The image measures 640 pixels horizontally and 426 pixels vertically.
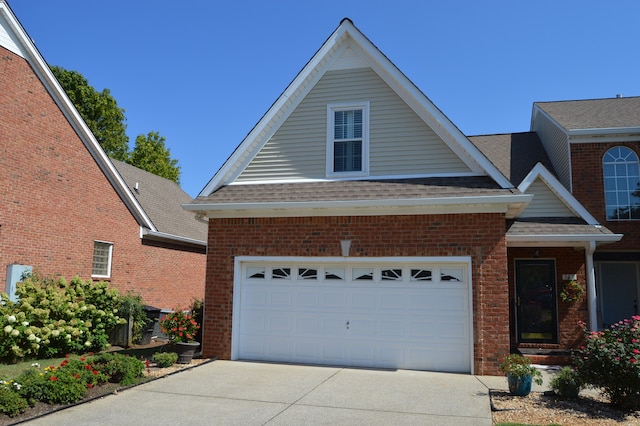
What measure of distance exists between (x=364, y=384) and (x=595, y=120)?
12590 mm

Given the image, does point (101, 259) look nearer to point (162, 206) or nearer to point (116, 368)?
point (162, 206)

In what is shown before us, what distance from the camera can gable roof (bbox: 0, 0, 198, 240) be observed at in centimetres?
1479

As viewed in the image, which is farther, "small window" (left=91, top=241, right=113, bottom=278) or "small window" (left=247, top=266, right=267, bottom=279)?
"small window" (left=91, top=241, right=113, bottom=278)

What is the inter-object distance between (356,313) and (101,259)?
1029 centimetres

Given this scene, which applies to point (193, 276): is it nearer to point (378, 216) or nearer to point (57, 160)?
point (57, 160)

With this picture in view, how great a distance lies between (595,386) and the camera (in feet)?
26.0

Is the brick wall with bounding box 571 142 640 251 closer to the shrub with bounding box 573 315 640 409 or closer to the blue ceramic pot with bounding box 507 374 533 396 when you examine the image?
the shrub with bounding box 573 315 640 409

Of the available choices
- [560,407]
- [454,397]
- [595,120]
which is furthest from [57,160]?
[595,120]

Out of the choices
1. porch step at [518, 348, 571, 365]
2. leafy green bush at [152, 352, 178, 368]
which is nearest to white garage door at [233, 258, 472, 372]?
leafy green bush at [152, 352, 178, 368]

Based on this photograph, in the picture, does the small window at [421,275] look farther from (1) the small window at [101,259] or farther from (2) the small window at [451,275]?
(1) the small window at [101,259]

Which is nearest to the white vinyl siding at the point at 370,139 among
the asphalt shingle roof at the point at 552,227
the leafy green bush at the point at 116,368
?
the asphalt shingle roof at the point at 552,227

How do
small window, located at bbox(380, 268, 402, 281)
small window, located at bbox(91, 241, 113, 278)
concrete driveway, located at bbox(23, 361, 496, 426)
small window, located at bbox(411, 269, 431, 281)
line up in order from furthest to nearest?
1. small window, located at bbox(91, 241, 113, 278)
2. small window, located at bbox(380, 268, 402, 281)
3. small window, located at bbox(411, 269, 431, 281)
4. concrete driveway, located at bbox(23, 361, 496, 426)

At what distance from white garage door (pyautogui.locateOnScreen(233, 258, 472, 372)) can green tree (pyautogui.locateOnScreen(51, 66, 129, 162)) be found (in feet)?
Answer: 101

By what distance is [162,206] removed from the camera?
2333 cm
